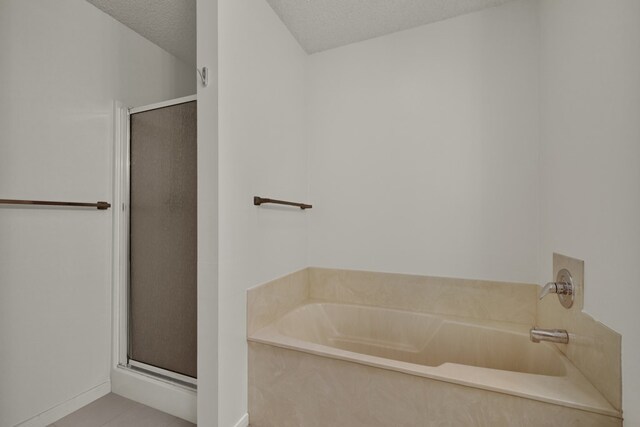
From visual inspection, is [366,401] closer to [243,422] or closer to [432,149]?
[243,422]

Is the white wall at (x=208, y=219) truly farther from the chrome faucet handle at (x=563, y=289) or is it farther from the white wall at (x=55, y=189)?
the chrome faucet handle at (x=563, y=289)

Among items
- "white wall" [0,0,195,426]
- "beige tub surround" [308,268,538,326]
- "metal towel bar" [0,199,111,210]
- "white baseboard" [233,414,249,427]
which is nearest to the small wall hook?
"white wall" [0,0,195,426]

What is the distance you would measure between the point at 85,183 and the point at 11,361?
0.93 meters

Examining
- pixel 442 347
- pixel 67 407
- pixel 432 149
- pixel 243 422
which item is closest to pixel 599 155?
pixel 432 149

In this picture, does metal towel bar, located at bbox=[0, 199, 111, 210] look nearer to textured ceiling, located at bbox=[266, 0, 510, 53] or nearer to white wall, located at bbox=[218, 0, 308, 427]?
white wall, located at bbox=[218, 0, 308, 427]

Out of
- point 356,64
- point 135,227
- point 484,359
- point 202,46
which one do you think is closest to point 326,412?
point 484,359

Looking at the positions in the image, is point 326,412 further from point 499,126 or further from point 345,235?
point 499,126

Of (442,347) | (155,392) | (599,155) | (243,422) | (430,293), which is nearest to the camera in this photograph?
(599,155)

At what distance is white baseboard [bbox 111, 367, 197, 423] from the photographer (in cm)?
146

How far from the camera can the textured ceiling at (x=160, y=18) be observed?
1.61 metres

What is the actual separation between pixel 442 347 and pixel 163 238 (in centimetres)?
180

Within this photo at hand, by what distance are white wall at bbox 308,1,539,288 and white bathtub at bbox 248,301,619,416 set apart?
311 mm

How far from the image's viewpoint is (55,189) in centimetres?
146

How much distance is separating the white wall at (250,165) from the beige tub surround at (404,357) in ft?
0.42
